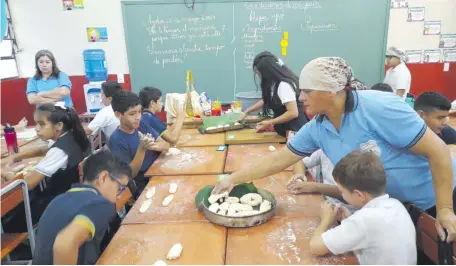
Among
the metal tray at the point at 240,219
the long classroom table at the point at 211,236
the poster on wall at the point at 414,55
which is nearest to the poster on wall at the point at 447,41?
the poster on wall at the point at 414,55

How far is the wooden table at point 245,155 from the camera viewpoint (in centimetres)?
249

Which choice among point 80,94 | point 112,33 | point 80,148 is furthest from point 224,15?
point 80,148

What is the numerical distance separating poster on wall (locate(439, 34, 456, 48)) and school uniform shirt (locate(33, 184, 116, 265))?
5519 millimetres

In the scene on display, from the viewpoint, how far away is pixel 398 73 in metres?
4.52

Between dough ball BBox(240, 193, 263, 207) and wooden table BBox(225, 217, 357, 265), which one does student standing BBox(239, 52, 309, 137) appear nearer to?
dough ball BBox(240, 193, 263, 207)

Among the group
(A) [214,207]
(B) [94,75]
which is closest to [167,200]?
(A) [214,207]

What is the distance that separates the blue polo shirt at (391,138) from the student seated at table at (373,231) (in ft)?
0.64

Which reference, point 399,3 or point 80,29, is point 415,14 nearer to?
point 399,3

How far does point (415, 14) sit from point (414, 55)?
1.96ft

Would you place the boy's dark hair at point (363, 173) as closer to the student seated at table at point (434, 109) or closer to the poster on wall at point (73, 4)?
the student seated at table at point (434, 109)

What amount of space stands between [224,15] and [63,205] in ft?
13.7

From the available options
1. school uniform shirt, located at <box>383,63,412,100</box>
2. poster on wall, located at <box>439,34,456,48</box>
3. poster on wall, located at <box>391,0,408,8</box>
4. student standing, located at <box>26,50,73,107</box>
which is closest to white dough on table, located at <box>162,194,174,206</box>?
student standing, located at <box>26,50,73,107</box>

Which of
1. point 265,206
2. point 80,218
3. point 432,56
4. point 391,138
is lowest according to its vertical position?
point 265,206

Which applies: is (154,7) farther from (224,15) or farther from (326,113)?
(326,113)
